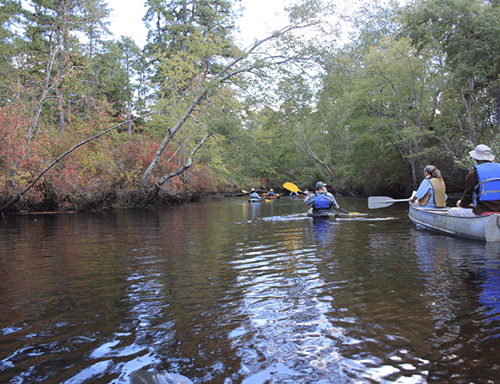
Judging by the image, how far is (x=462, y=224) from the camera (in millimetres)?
8070

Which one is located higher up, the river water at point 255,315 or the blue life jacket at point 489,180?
the blue life jacket at point 489,180

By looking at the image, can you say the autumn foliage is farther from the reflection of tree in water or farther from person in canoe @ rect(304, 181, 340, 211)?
the reflection of tree in water

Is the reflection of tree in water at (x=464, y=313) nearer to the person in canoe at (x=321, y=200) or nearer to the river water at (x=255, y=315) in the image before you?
the river water at (x=255, y=315)

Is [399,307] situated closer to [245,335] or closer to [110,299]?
[245,335]

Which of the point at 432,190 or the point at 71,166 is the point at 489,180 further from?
the point at 71,166

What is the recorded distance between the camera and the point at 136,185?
2239cm

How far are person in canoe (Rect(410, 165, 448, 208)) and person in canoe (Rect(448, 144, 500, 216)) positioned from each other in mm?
2380

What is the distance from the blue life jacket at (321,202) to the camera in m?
12.9

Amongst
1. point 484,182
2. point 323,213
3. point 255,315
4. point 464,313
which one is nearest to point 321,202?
point 323,213

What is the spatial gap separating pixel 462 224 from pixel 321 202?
5281mm

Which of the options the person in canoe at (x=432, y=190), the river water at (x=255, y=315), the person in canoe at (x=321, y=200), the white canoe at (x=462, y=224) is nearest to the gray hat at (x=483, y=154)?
the white canoe at (x=462, y=224)

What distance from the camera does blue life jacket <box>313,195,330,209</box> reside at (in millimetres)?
12914

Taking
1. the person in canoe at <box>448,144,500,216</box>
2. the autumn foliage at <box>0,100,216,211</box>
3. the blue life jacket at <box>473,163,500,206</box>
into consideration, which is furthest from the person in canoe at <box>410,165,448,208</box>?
the autumn foliage at <box>0,100,216,211</box>

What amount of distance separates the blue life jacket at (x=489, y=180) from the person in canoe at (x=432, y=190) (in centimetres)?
256
